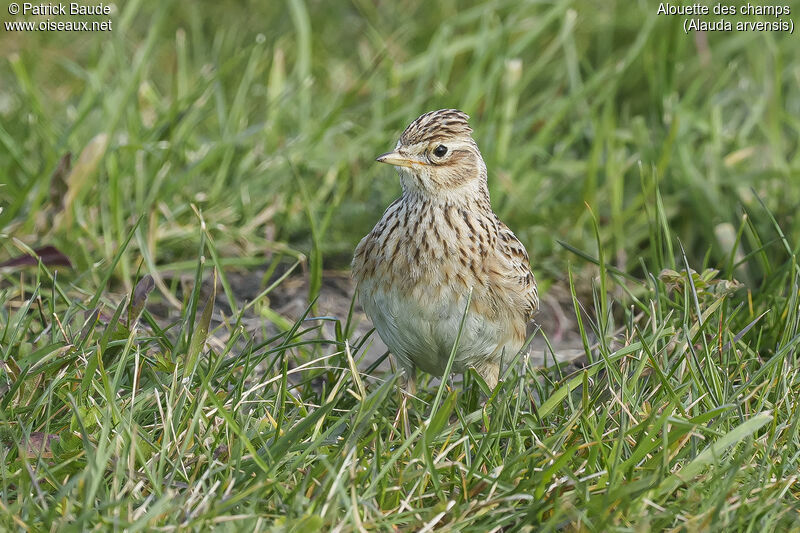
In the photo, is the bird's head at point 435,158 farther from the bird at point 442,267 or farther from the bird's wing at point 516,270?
the bird's wing at point 516,270

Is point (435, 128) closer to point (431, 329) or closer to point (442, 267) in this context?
point (442, 267)

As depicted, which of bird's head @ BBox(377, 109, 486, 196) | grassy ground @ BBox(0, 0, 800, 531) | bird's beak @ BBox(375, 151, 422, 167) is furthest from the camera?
bird's head @ BBox(377, 109, 486, 196)

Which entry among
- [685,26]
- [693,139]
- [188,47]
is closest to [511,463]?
[693,139]

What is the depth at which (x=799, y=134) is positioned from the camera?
7148 millimetres

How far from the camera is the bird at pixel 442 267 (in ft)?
14.6

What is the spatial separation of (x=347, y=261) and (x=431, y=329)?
1.80 m

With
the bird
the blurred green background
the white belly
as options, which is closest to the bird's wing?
the bird

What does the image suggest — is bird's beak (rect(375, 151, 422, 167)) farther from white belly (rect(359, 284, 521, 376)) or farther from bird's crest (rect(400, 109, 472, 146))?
white belly (rect(359, 284, 521, 376))

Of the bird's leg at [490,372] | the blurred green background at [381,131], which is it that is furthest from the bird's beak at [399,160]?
the bird's leg at [490,372]

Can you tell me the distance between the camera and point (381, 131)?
6742mm

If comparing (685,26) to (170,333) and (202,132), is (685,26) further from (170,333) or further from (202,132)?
(170,333)

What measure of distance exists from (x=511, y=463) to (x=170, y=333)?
199 cm

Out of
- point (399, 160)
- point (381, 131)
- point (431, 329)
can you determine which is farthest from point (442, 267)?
point (381, 131)

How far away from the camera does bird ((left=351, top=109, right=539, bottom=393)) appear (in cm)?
444
